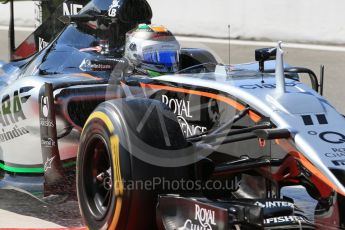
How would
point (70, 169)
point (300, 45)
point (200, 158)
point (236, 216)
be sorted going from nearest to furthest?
point (236, 216) → point (200, 158) → point (70, 169) → point (300, 45)

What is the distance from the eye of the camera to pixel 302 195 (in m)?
3.80

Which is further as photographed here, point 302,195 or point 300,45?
point 300,45

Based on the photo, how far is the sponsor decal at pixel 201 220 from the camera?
3557 mm

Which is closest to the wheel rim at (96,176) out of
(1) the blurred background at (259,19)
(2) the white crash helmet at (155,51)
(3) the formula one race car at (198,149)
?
(3) the formula one race car at (198,149)

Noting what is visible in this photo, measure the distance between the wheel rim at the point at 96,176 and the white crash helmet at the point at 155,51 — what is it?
3.50 ft

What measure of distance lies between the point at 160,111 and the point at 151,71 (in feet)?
4.05

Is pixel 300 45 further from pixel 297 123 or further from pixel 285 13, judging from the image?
pixel 297 123

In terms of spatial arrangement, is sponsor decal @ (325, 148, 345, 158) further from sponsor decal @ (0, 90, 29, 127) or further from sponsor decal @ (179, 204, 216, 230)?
sponsor decal @ (0, 90, 29, 127)

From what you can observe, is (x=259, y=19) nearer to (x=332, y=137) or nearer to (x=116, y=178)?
(x=332, y=137)

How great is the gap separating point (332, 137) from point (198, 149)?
28.3 inches

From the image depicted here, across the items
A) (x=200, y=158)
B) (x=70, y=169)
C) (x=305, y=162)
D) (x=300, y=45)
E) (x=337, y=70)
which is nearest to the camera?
(x=305, y=162)

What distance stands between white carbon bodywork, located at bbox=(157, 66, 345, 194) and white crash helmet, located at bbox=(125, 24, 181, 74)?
69 cm

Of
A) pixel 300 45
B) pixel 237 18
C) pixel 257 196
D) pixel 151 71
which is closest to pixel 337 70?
pixel 300 45

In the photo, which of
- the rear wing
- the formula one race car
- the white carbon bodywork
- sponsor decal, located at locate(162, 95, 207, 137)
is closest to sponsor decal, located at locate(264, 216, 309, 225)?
the formula one race car
